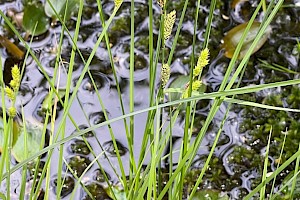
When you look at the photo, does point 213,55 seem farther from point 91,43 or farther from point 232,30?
point 91,43

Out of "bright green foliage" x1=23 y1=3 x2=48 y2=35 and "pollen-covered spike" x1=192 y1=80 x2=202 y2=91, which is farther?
"bright green foliage" x1=23 y1=3 x2=48 y2=35

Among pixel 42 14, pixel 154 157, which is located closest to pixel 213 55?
pixel 42 14

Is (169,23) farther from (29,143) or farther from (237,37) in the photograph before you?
(237,37)

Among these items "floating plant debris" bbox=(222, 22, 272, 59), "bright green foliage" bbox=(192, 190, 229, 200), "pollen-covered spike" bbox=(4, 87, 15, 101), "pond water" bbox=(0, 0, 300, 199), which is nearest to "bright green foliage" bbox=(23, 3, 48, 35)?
"pond water" bbox=(0, 0, 300, 199)

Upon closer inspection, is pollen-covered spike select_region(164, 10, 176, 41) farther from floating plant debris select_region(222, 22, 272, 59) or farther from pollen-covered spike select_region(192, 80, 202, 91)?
floating plant debris select_region(222, 22, 272, 59)

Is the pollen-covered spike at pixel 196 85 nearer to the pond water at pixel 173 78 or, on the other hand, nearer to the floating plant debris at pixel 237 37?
the pond water at pixel 173 78

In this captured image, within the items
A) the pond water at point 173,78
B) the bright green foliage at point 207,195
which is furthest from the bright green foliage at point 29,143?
the bright green foliage at point 207,195

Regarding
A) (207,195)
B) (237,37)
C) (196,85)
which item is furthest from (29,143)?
(237,37)
